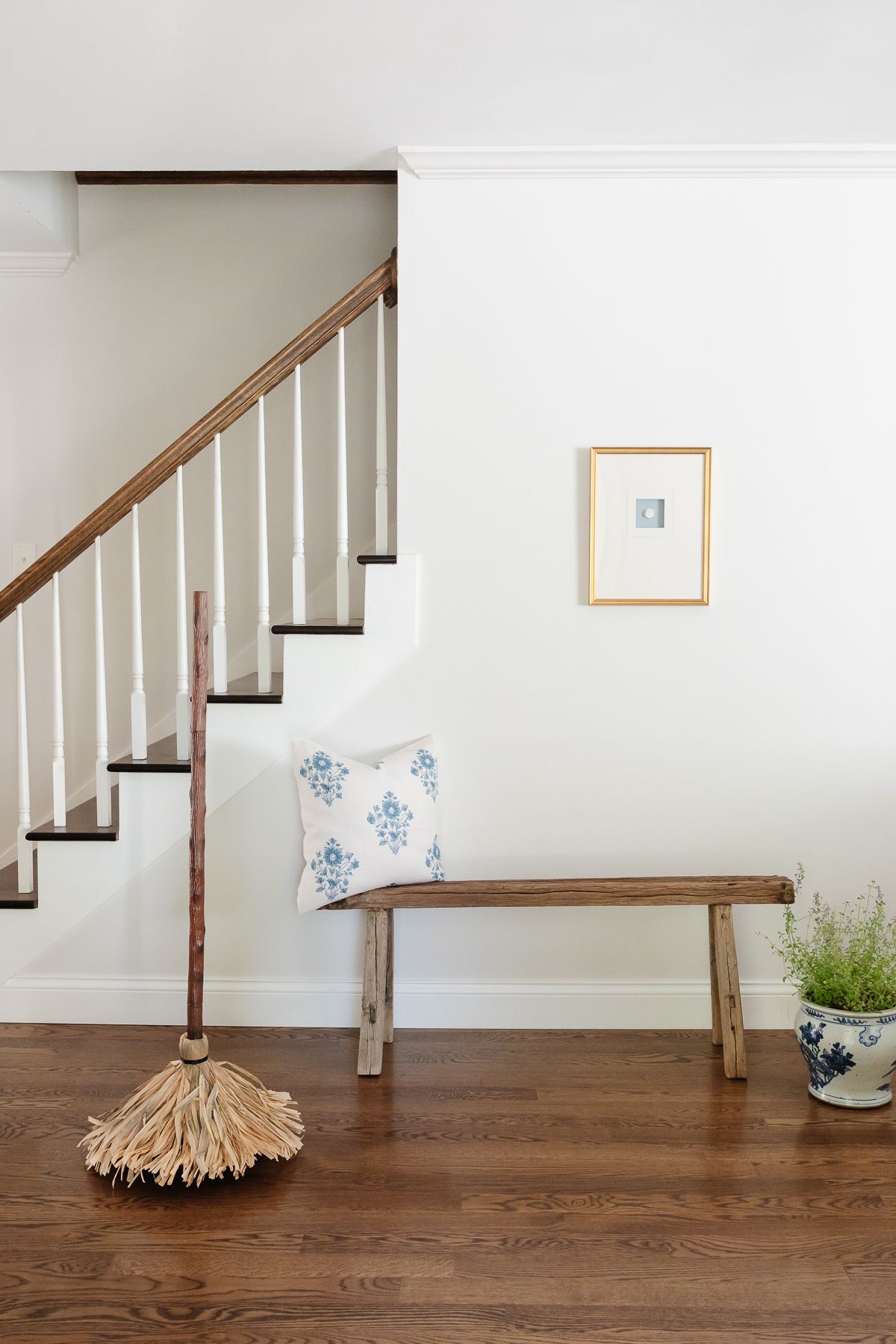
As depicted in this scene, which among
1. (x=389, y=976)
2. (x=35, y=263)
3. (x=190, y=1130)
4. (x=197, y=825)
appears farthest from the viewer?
(x=35, y=263)

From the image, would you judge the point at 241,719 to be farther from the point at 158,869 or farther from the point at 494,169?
the point at 494,169

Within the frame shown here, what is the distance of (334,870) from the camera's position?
2635 millimetres

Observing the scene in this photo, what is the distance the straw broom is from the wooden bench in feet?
1.22

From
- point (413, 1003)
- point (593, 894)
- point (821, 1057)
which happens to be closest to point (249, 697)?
point (413, 1003)

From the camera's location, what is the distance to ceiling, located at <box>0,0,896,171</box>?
2.12 m

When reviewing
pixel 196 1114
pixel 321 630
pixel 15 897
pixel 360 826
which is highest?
pixel 321 630

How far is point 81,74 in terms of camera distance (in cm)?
237

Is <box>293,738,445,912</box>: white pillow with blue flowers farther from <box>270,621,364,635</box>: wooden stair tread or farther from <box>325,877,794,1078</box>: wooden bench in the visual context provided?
<box>270,621,364,635</box>: wooden stair tread

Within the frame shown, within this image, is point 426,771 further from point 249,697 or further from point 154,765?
point 154,765

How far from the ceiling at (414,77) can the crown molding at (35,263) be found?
2.21ft

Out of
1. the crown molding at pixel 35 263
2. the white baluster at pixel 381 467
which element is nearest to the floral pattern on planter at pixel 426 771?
the white baluster at pixel 381 467

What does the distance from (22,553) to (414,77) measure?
2168 mm

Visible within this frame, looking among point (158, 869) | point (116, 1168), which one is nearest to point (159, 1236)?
point (116, 1168)

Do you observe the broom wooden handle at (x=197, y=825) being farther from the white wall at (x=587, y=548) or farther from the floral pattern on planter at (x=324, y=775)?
the white wall at (x=587, y=548)
